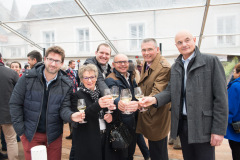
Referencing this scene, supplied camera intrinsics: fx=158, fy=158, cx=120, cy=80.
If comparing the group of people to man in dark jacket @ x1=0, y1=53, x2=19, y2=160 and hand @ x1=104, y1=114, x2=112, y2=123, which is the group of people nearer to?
hand @ x1=104, y1=114, x2=112, y2=123

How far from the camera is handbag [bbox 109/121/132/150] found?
6.38 ft

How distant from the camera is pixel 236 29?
5234 millimetres

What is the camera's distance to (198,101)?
166 centimetres

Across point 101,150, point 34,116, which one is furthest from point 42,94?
point 101,150

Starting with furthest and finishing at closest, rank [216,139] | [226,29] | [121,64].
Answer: [226,29], [121,64], [216,139]

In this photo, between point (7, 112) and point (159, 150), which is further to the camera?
point (7, 112)

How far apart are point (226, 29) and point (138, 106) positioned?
16.8ft

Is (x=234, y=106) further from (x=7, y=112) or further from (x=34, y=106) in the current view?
(x=7, y=112)

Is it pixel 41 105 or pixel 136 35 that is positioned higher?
pixel 136 35

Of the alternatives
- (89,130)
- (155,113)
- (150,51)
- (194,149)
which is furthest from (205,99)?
(89,130)

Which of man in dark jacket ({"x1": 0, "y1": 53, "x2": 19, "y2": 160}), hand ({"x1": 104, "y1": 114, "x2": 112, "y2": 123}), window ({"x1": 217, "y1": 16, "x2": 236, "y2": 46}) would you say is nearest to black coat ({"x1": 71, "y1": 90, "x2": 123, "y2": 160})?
hand ({"x1": 104, "y1": 114, "x2": 112, "y2": 123})

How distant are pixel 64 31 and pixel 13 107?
5073 mm

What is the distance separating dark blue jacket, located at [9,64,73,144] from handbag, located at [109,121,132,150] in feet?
1.92

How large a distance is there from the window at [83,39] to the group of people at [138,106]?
4404 millimetres
